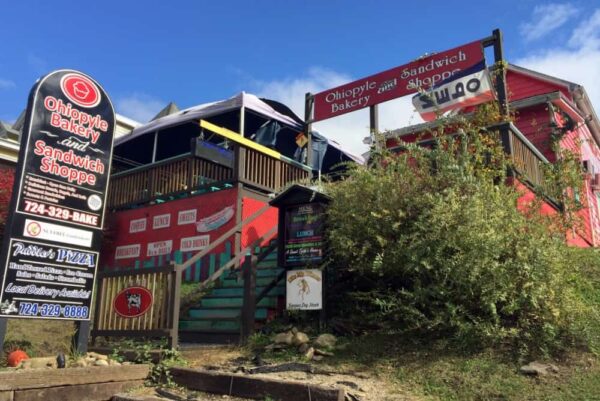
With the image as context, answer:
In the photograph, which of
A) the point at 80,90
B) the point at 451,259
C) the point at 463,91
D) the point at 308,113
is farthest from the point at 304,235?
the point at 308,113

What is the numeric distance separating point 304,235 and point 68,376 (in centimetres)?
347

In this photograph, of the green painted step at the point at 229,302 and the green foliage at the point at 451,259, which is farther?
the green painted step at the point at 229,302

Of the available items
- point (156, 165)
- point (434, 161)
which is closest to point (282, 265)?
point (434, 161)

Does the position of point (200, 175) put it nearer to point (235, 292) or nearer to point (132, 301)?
point (235, 292)

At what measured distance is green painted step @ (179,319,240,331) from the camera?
7.74 meters

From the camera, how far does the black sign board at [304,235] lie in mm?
7258

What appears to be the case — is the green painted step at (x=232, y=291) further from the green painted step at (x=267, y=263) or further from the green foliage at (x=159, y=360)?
the green foliage at (x=159, y=360)

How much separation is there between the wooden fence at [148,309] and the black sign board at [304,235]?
159 cm

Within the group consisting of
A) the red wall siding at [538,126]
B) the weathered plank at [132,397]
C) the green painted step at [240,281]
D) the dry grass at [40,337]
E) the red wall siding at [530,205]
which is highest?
the red wall siding at [538,126]

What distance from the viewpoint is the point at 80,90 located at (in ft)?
22.8

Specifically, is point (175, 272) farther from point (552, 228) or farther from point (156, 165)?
point (156, 165)

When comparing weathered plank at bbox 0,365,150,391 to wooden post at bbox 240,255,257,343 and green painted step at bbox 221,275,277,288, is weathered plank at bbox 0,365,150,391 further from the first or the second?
green painted step at bbox 221,275,277,288

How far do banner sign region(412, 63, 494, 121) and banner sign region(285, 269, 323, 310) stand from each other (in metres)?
4.48

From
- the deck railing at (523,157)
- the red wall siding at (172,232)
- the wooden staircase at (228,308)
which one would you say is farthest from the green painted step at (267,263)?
the deck railing at (523,157)
